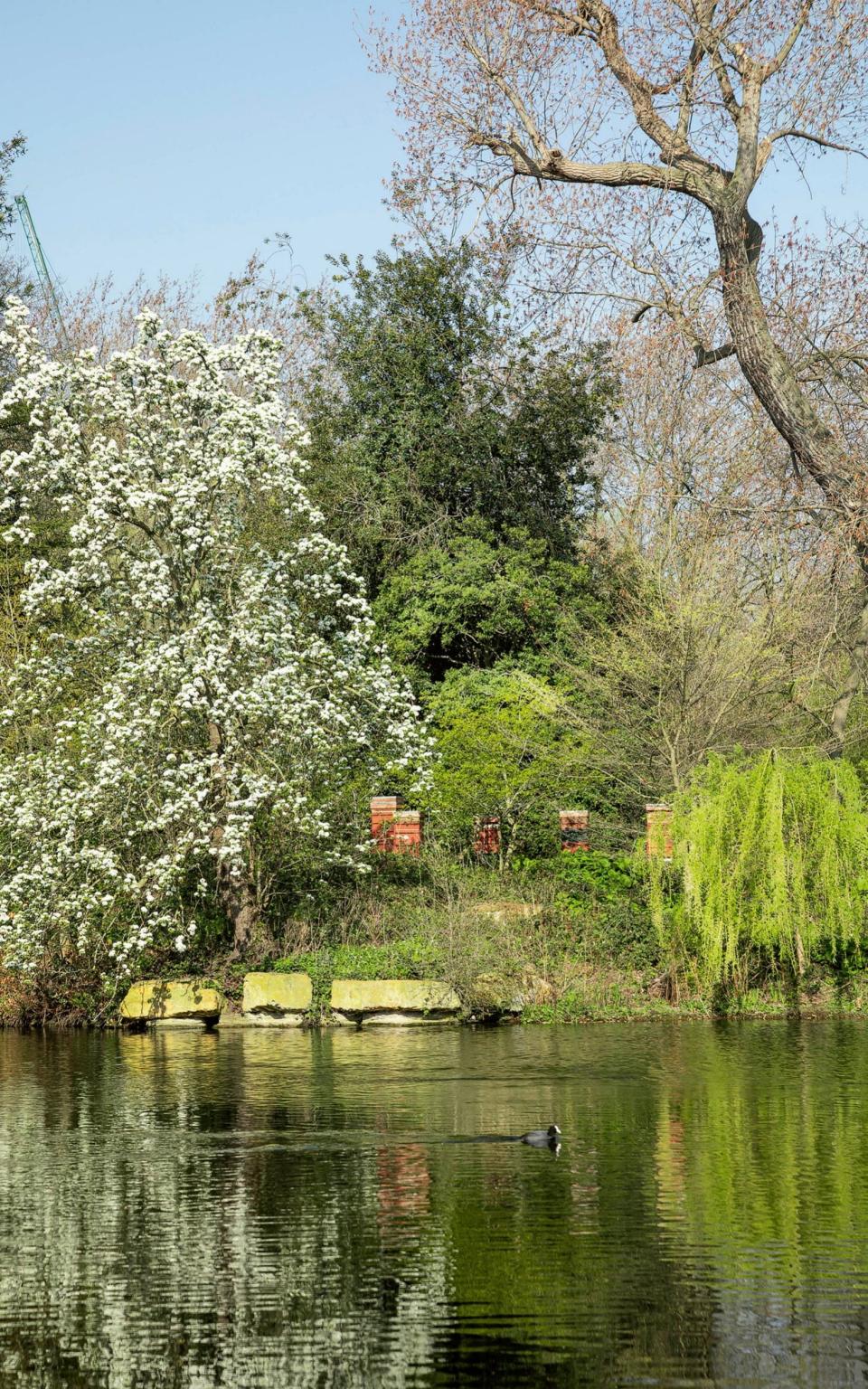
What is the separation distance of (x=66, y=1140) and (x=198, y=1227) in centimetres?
322

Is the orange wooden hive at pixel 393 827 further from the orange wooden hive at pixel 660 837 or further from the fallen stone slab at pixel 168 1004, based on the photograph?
the fallen stone slab at pixel 168 1004

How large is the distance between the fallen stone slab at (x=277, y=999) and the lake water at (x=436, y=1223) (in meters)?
3.48

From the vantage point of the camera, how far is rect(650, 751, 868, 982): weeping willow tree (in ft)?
62.4

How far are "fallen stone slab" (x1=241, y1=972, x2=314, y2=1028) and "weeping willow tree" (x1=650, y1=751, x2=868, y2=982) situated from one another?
446 centimetres

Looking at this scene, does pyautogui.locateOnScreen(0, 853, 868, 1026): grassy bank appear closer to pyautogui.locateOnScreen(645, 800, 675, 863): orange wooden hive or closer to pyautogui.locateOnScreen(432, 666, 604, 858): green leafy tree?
pyautogui.locateOnScreen(645, 800, 675, 863): orange wooden hive

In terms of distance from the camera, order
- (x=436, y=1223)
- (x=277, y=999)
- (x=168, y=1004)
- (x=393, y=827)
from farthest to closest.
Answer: (x=393, y=827)
(x=168, y=1004)
(x=277, y=999)
(x=436, y=1223)

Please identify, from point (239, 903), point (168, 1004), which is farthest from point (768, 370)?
point (168, 1004)

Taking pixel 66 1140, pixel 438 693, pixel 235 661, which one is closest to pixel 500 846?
pixel 438 693

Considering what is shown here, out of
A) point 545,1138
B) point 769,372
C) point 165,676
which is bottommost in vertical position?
point 545,1138

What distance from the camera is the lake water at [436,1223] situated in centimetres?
639

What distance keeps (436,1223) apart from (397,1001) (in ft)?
33.8

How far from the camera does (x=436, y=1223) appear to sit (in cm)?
874

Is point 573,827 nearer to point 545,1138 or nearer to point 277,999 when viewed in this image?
point 277,999

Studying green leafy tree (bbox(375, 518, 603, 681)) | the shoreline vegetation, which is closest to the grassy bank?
the shoreline vegetation
